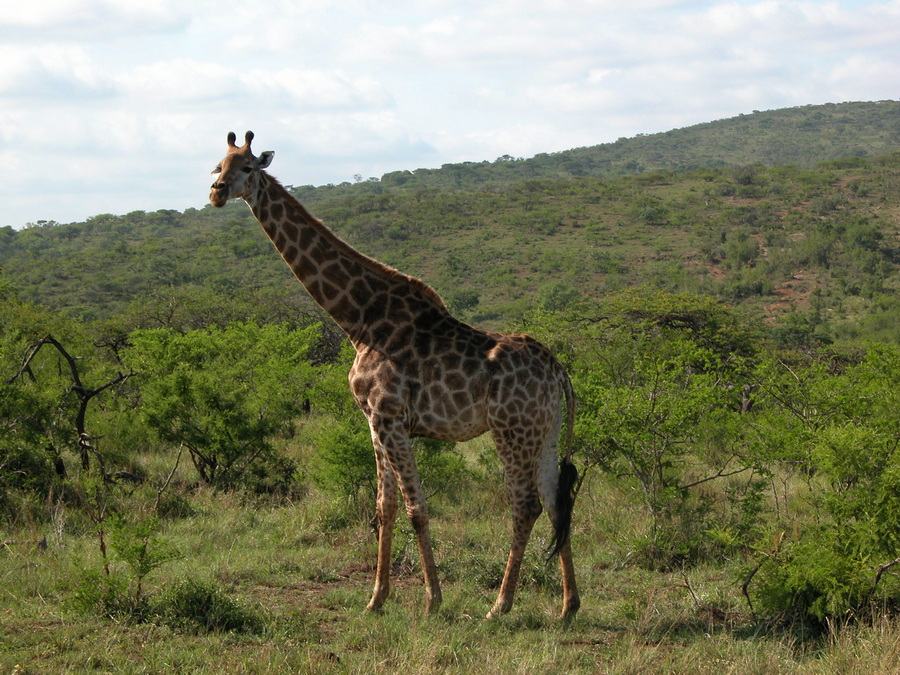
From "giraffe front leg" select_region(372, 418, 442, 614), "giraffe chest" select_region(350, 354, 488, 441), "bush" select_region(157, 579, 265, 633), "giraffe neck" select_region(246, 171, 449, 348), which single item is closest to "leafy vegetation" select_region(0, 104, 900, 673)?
"bush" select_region(157, 579, 265, 633)

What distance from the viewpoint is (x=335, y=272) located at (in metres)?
6.82

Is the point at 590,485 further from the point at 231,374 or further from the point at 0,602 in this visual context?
the point at 0,602

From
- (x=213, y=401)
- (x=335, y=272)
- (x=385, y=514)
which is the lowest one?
(x=385, y=514)

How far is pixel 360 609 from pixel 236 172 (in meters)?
3.32

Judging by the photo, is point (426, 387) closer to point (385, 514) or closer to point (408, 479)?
point (408, 479)

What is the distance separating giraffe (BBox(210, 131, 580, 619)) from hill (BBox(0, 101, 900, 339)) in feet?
53.8

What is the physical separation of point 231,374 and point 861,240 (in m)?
36.8

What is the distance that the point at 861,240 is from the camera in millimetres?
40281

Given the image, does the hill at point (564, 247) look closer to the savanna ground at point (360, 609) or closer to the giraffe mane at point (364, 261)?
the savanna ground at point (360, 609)

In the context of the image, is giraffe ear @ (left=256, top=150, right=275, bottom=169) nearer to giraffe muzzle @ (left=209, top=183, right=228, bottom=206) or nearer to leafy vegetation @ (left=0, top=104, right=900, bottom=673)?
giraffe muzzle @ (left=209, top=183, right=228, bottom=206)

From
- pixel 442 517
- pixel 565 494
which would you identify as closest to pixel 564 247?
pixel 442 517

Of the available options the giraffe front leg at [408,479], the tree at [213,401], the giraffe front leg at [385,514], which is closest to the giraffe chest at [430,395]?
the giraffe front leg at [408,479]

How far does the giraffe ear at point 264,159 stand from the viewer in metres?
6.70

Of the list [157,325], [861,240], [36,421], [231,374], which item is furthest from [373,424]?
[861,240]
